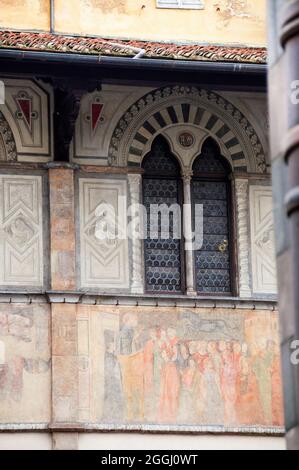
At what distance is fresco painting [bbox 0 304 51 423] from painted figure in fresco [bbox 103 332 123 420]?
603mm

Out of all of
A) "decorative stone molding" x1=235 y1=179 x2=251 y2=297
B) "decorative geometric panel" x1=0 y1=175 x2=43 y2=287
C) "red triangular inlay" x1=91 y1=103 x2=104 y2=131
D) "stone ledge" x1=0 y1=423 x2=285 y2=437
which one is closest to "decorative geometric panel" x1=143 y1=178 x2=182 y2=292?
"decorative stone molding" x1=235 y1=179 x2=251 y2=297

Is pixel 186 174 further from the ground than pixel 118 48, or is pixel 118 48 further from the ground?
pixel 118 48

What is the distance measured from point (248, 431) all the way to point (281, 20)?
32.1 feet

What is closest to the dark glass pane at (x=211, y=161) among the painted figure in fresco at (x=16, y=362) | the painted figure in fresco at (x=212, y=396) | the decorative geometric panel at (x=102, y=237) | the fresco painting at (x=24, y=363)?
the decorative geometric panel at (x=102, y=237)

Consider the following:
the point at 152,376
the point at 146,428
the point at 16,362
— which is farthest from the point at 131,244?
the point at 146,428

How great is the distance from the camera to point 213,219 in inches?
785

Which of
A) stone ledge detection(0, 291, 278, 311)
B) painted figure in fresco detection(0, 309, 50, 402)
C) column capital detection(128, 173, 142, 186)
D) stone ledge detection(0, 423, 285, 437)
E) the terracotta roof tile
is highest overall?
the terracotta roof tile

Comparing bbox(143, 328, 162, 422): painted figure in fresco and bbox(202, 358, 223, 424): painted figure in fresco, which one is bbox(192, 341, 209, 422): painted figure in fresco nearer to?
bbox(202, 358, 223, 424): painted figure in fresco

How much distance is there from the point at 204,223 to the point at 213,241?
221 mm

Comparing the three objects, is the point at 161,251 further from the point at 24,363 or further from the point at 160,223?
the point at 24,363

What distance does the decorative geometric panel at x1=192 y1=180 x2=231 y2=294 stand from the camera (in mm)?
19719

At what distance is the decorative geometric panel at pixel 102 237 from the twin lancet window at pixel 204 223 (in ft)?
1.00
